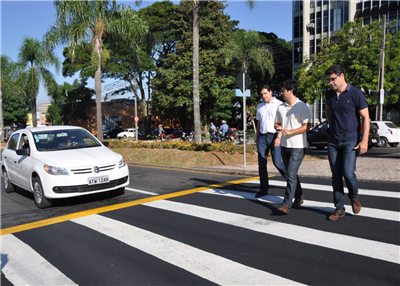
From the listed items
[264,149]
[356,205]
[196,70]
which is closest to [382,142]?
[196,70]

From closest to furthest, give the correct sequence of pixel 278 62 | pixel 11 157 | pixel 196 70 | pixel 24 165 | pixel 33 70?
pixel 24 165
pixel 11 157
pixel 196 70
pixel 33 70
pixel 278 62

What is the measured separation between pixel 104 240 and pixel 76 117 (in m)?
53.6

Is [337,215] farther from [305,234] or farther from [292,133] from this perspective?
[292,133]

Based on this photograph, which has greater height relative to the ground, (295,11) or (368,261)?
(295,11)

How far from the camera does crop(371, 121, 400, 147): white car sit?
20.4 meters

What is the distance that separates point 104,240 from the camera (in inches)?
181

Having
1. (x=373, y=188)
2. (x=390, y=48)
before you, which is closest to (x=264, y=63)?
(x=390, y=48)

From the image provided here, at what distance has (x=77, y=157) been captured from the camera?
6.77 meters

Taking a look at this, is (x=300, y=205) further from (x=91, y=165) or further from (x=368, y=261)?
(x=91, y=165)

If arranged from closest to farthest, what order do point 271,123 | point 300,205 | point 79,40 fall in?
point 300,205 → point 271,123 → point 79,40

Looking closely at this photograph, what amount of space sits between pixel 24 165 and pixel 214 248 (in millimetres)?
5011

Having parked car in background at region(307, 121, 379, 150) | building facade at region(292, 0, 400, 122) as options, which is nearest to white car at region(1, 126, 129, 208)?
parked car in background at region(307, 121, 379, 150)

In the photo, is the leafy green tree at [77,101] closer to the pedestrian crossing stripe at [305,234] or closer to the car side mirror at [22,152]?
the car side mirror at [22,152]

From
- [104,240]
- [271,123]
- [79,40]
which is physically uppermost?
[79,40]
